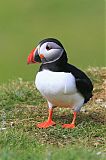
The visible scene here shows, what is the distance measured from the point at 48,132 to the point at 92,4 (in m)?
15.3

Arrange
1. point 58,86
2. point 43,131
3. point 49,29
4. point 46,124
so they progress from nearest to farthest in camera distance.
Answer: point 58,86, point 43,131, point 46,124, point 49,29

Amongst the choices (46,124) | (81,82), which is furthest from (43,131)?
(81,82)

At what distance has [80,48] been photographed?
1817cm

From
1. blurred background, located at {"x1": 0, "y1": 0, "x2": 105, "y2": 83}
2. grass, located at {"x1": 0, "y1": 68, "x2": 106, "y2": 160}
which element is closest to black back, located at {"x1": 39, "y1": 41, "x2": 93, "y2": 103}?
grass, located at {"x1": 0, "y1": 68, "x2": 106, "y2": 160}

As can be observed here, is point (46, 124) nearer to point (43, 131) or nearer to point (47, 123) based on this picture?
point (47, 123)

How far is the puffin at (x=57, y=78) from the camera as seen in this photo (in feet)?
24.3

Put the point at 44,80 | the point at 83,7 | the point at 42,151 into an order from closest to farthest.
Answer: the point at 42,151 < the point at 44,80 < the point at 83,7

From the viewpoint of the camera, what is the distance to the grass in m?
6.25

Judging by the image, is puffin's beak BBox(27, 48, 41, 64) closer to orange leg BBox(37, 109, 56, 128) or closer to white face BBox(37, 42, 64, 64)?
white face BBox(37, 42, 64, 64)

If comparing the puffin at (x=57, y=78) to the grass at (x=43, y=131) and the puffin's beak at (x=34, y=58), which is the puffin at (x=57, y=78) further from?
the grass at (x=43, y=131)

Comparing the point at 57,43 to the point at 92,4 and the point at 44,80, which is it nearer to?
the point at 44,80

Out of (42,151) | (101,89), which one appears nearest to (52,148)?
(42,151)

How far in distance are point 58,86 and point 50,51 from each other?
1.38ft

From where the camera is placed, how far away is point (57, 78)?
742 cm
